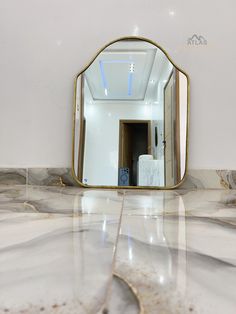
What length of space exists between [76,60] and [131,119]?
0.41 m

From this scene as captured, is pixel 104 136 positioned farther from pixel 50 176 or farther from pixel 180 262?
pixel 180 262

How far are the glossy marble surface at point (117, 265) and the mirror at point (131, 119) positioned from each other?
2.49ft

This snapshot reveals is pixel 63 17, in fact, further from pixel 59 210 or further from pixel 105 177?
pixel 59 210

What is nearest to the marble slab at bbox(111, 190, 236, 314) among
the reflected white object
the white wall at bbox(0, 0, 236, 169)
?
the reflected white object

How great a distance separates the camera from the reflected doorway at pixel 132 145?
1.33 m

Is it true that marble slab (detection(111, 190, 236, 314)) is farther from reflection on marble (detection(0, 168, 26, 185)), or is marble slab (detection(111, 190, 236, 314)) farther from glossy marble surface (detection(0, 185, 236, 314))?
reflection on marble (detection(0, 168, 26, 185))

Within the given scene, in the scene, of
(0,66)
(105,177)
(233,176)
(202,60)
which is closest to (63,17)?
(0,66)

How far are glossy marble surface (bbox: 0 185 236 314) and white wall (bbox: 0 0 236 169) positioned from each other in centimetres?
87

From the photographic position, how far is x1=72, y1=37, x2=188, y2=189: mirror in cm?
133

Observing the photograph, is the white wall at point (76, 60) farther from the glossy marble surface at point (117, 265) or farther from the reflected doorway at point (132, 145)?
the glossy marble surface at point (117, 265)

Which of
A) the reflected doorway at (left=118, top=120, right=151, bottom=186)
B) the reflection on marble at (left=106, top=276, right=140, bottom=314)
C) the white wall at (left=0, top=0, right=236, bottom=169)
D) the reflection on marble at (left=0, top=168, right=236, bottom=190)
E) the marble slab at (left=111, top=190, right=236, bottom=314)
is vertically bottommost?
the marble slab at (left=111, top=190, right=236, bottom=314)

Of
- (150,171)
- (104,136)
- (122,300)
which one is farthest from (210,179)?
(122,300)

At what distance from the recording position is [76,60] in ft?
4.72

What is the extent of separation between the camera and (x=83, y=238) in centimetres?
42
